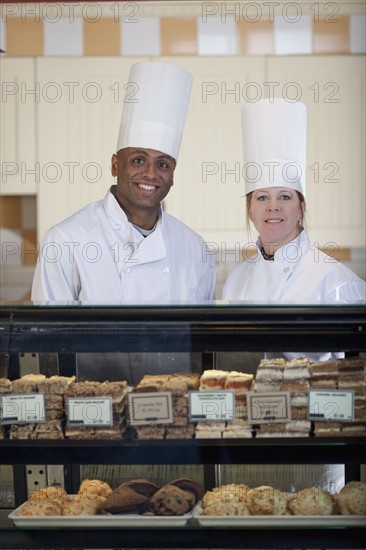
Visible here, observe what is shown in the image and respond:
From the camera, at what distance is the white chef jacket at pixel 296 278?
1.28m

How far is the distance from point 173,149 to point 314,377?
480 millimetres

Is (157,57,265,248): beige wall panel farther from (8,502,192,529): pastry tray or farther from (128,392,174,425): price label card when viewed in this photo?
(8,502,192,529): pastry tray

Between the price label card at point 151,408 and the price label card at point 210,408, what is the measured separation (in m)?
0.03

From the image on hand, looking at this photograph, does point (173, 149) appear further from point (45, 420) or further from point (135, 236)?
point (45, 420)

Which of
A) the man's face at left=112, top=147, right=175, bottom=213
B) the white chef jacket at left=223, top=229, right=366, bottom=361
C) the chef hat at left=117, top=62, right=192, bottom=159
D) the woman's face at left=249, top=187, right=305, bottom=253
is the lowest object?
the white chef jacket at left=223, top=229, right=366, bottom=361

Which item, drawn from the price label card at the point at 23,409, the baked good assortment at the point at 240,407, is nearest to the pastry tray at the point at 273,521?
the baked good assortment at the point at 240,407

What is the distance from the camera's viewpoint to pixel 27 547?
3.74 feet

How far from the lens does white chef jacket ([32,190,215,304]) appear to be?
1338mm

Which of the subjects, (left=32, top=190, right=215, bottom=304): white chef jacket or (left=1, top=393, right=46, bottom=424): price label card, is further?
(left=32, top=190, right=215, bottom=304): white chef jacket

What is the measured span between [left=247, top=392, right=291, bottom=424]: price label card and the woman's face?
1.00ft

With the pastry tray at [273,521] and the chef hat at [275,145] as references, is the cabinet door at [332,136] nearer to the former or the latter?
the chef hat at [275,145]

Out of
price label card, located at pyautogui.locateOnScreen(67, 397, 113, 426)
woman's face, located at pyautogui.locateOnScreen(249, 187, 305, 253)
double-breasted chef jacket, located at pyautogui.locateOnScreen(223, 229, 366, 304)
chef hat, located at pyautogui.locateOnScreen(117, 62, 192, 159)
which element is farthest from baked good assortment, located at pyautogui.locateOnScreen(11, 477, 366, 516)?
chef hat, located at pyautogui.locateOnScreen(117, 62, 192, 159)

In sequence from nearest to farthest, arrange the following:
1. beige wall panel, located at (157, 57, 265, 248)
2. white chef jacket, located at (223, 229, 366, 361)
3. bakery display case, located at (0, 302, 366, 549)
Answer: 1. bakery display case, located at (0, 302, 366, 549)
2. white chef jacket, located at (223, 229, 366, 361)
3. beige wall panel, located at (157, 57, 265, 248)

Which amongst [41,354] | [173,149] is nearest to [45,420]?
[41,354]
